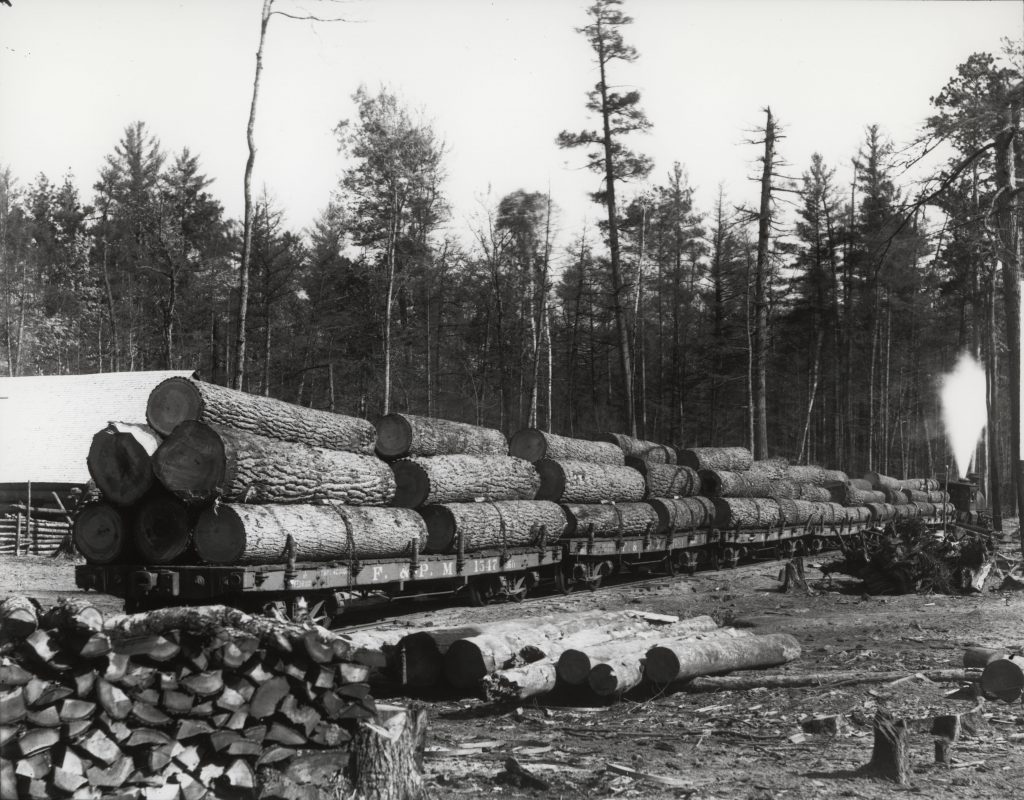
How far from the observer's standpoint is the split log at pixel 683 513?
19000 millimetres

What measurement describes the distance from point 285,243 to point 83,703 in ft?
109

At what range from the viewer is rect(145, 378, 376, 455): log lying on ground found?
10.1 m

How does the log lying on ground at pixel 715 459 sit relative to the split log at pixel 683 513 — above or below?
above

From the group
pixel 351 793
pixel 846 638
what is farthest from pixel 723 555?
pixel 351 793

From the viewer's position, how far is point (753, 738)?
692cm

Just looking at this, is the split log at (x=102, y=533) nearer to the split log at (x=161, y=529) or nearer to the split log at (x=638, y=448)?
the split log at (x=161, y=529)

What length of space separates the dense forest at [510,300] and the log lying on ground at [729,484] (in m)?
6.02

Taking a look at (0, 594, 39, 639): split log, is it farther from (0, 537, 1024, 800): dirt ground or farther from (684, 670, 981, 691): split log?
(684, 670, 981, 691): split log

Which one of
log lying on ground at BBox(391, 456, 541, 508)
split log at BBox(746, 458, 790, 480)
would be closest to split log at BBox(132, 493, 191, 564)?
log lying on ground at BBox(391, 456, 541, 508)

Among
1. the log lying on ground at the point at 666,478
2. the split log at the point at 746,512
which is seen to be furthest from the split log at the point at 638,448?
the split log at the point at 746,512

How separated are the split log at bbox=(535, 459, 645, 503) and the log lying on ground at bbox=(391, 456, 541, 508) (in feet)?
1.96

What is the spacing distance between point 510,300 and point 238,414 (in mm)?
31813

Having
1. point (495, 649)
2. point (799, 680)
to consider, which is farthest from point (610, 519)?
point (495, 649)

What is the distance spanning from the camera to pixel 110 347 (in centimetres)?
4116
